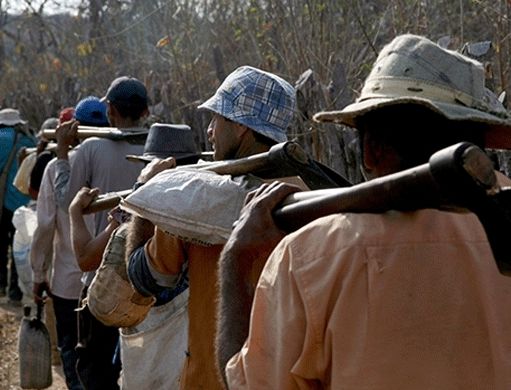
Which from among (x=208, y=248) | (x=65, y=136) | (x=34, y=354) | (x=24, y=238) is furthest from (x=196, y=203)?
(x=24, y=238)

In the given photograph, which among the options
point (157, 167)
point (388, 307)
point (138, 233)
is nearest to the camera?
point (388, 307)

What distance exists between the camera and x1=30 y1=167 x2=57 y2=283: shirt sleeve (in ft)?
22.4

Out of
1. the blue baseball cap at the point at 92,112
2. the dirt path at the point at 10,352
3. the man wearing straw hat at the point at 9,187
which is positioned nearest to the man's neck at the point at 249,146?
the blue baseball cap at the point at 92,112

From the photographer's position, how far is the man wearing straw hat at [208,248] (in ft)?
11.6

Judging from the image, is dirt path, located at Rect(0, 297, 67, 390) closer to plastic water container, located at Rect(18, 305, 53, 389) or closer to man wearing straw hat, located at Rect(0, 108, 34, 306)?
man wearing straw hat, located at Rect(0, 108, 34, 306)

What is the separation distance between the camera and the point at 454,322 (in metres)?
2.22

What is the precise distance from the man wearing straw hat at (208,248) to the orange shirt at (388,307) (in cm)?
124

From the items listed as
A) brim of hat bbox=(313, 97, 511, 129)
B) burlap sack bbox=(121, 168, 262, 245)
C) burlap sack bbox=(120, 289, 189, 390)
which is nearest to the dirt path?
burlap sack bbox=(120, 289, 189, 390)

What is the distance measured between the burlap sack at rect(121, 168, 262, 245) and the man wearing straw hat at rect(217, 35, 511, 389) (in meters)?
0.94

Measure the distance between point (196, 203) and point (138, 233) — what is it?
0.64 metres

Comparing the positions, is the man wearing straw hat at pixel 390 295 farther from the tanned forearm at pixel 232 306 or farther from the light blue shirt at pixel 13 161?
the light blue shirt at pixel 13 161

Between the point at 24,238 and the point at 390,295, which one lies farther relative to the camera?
the point at 24,238

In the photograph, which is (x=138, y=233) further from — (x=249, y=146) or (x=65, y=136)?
(x=65, y=136)

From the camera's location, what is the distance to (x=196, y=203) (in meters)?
3.27
